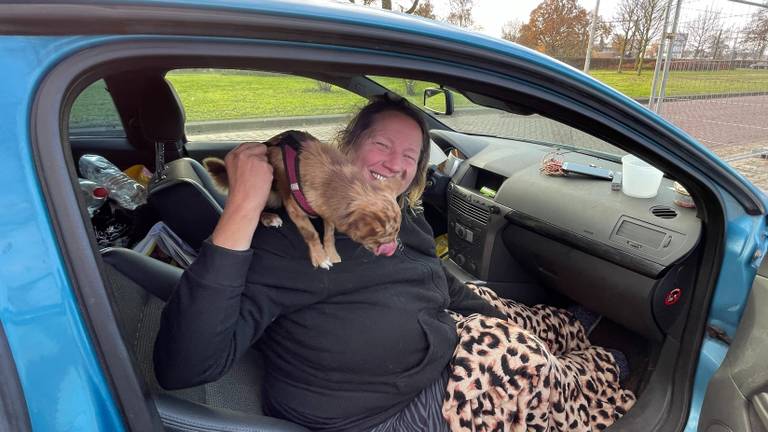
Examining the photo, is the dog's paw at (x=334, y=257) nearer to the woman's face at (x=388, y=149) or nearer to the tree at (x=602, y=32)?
the woman's face at (x=388, y=149)

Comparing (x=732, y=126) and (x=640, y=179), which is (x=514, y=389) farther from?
(x=732, y=126)

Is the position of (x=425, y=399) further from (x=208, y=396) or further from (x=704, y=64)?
(x=704, y=64)

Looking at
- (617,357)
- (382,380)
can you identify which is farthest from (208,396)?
(617,357)

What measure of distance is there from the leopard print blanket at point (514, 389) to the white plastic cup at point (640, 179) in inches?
36.8

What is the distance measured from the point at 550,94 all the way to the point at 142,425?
49.6 inches

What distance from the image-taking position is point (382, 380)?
156cm

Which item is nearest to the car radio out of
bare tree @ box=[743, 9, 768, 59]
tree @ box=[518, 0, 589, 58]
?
bare tree @ box=[743, 9, 768, 59]

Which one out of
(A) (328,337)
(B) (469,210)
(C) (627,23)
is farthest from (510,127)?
(C) (627,23)

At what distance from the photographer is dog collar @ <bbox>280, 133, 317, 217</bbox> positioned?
1.45 metres

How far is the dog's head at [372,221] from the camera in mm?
1438

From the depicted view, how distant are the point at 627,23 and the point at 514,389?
51.2 ft

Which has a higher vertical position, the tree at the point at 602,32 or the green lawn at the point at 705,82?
the tree at the point at 602,32

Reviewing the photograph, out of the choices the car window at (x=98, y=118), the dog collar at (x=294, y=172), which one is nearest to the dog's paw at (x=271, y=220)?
the dog collar at (x=294, y=172)

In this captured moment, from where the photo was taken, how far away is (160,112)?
275cm
